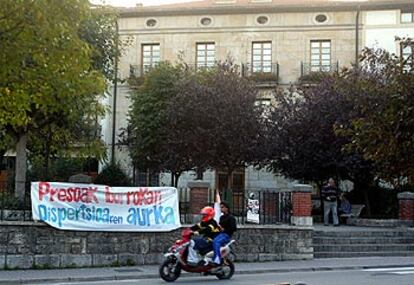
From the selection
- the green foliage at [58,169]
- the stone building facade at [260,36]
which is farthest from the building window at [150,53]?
the green foliage at [58,169]

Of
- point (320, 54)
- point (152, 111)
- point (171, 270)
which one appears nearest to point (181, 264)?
point (171, 270)

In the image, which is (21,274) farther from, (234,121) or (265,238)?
(234,121)

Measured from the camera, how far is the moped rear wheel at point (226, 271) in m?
14.6

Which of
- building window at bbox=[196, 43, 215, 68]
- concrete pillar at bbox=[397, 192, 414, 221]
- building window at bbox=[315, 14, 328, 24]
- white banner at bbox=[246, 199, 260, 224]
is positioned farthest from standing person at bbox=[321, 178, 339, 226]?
building window at bbox=[196, 43, 215, 68]

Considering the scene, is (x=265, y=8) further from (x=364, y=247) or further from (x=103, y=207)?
(x=103, y=207)

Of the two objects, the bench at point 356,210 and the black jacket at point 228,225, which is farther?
the bench at point 356,210

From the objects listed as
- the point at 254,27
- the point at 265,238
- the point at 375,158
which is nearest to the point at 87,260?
the point at 265,238

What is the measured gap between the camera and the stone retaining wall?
1566cm

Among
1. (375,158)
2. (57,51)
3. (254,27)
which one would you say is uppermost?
(254,27)

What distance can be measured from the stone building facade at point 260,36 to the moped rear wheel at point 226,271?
70.6 ft

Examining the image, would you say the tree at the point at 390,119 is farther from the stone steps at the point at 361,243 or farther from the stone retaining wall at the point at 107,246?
the stone steps at the point at 361,243

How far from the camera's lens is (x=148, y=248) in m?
17.2

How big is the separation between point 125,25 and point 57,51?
2906cm

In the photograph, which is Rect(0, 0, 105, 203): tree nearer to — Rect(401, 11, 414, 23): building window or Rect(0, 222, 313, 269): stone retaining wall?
Rect(0, 222, 313, 269): stone retaining wall
